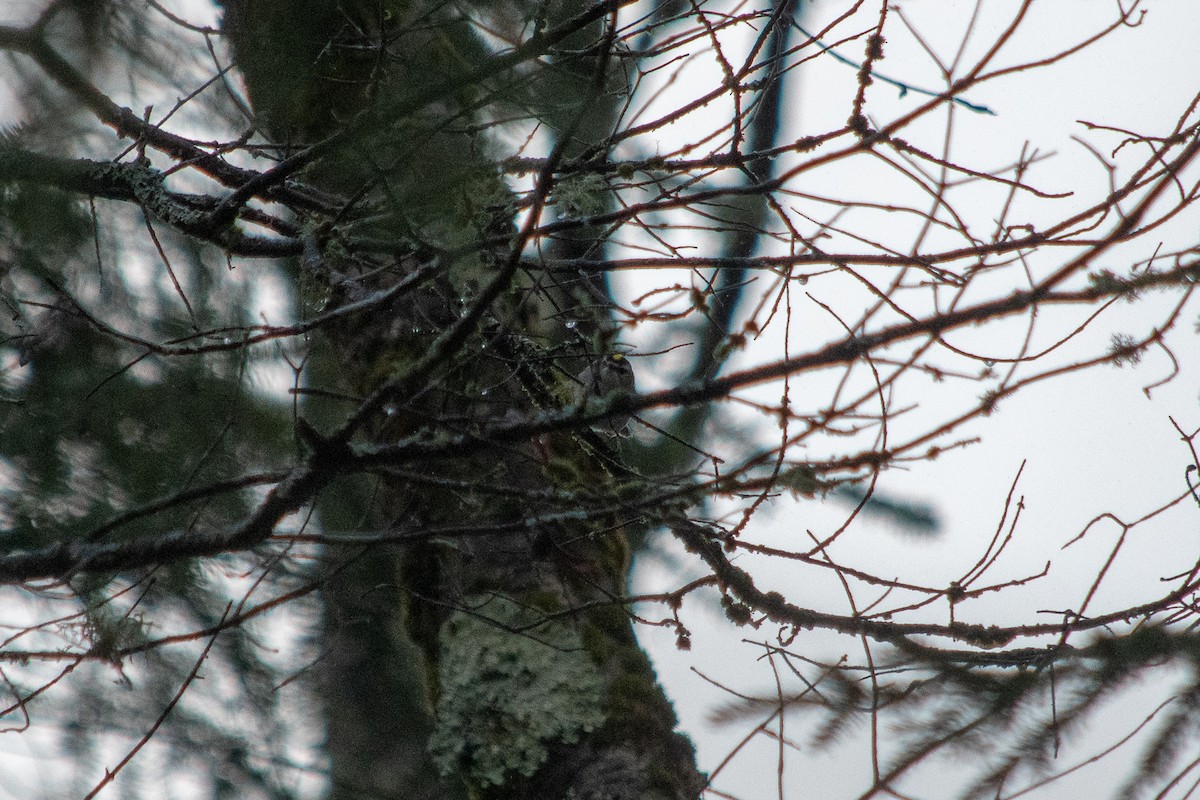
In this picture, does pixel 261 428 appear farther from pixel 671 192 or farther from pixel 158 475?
pixel 671 192

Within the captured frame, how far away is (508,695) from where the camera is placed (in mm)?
1479

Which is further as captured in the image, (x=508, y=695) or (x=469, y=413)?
(x=508, y=695)

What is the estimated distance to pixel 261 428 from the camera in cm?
192

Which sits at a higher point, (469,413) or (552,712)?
(469,413)

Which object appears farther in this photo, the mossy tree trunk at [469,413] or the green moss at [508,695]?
the green moss at [508,695]

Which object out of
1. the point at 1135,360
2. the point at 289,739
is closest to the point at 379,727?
the point at 289,739

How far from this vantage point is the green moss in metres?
1.42

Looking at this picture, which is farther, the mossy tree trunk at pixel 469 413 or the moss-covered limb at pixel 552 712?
the moss-covered limb at pixel 552 712

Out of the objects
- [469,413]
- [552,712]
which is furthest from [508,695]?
[469,413]

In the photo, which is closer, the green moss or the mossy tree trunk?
the mossy tree trunk

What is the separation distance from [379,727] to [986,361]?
1.79m

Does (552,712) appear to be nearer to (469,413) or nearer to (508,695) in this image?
(508,695)

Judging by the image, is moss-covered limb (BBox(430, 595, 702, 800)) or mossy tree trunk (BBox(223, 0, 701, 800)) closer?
mossy tree trunk (BBox(223, 0, 701, 800))

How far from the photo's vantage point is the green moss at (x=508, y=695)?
1425 mm
